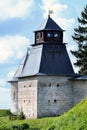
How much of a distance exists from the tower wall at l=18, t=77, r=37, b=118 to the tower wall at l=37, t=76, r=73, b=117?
0.57 m

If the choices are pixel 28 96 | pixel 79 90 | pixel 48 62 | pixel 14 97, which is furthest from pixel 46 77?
pixel 14 97

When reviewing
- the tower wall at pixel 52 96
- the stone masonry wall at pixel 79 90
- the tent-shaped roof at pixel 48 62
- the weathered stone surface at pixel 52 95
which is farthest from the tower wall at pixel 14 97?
the stone masonry wall at pixel 79 90

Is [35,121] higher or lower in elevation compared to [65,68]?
lower

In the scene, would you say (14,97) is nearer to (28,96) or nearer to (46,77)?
(28,96)

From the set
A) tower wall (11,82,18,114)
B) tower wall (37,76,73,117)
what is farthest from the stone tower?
tower wall (11,82,18,114)

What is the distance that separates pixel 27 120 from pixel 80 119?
37191mm

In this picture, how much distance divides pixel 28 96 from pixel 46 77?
296 centimetres

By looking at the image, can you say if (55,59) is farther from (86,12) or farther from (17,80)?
(86,12)

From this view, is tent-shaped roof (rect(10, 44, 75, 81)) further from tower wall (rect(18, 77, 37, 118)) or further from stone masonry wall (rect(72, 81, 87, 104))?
stone masonry wall (rect(72, 81, 87, 104))

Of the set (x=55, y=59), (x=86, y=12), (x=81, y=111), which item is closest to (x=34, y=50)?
(x=55, y=59)

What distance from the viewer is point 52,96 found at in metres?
49.4

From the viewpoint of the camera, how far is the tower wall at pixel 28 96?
49.8m

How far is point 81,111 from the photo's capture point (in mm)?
11086

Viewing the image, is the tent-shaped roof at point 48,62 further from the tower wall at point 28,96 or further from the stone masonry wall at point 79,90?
the stone masonry wall at point 79,90
